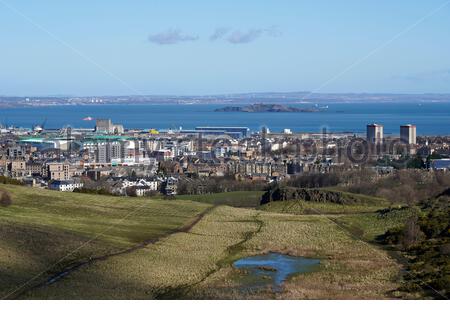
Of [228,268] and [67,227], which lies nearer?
[228,268]

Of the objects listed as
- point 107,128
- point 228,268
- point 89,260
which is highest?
point 89,260

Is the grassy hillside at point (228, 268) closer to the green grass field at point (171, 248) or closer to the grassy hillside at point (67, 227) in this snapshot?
the green grass field at point (171, 248)

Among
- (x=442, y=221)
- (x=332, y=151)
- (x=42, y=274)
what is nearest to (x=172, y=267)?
(x=42, y=274)

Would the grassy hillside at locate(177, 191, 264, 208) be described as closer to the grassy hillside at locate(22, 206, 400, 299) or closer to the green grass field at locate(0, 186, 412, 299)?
the green grass field at locate(0, 186, 412, 299)

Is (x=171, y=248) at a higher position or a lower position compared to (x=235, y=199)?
higher

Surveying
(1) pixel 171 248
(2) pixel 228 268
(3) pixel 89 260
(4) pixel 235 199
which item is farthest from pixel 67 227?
(4) pixel 235 199

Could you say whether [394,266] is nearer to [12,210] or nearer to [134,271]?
[134,271]

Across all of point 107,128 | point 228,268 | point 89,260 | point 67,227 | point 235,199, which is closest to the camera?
point 89,260

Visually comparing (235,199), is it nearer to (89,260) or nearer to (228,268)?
(228,268)
